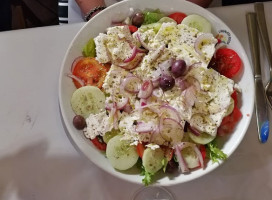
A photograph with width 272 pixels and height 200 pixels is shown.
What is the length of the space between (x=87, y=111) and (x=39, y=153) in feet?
0.71

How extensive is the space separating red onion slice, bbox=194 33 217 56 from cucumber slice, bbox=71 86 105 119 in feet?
1.09

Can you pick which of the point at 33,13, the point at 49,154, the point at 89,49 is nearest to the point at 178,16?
the point at 89,49

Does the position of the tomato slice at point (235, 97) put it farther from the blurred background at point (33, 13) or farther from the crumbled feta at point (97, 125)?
the blurred background at point (33, 13)

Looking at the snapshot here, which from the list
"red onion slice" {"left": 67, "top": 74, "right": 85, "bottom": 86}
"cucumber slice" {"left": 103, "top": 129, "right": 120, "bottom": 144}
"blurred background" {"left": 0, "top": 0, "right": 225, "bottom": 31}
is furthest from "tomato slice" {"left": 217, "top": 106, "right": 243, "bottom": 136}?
"blurred background" {"left": 0, "top": 0, "right": 225, "bottom": 31}

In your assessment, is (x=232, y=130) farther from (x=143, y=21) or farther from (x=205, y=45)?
(x=143, y=21)

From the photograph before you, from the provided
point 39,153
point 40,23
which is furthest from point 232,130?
point 40,23

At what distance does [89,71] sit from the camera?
1280 millimetres

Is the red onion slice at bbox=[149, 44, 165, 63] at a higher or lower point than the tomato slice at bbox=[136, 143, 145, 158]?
higher

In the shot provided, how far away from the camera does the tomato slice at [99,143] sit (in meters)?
1.22

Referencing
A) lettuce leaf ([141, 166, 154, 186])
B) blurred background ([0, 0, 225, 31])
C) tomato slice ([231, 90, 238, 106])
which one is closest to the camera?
lettuce leaf ([141, 166, 154, 186])

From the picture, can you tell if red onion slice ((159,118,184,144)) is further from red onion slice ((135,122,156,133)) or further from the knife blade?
the knife blade

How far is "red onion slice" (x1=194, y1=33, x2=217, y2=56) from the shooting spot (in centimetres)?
125

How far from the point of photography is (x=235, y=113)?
4.02 ft

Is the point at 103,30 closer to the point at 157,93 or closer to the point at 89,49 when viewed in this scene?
the point at 89,49
